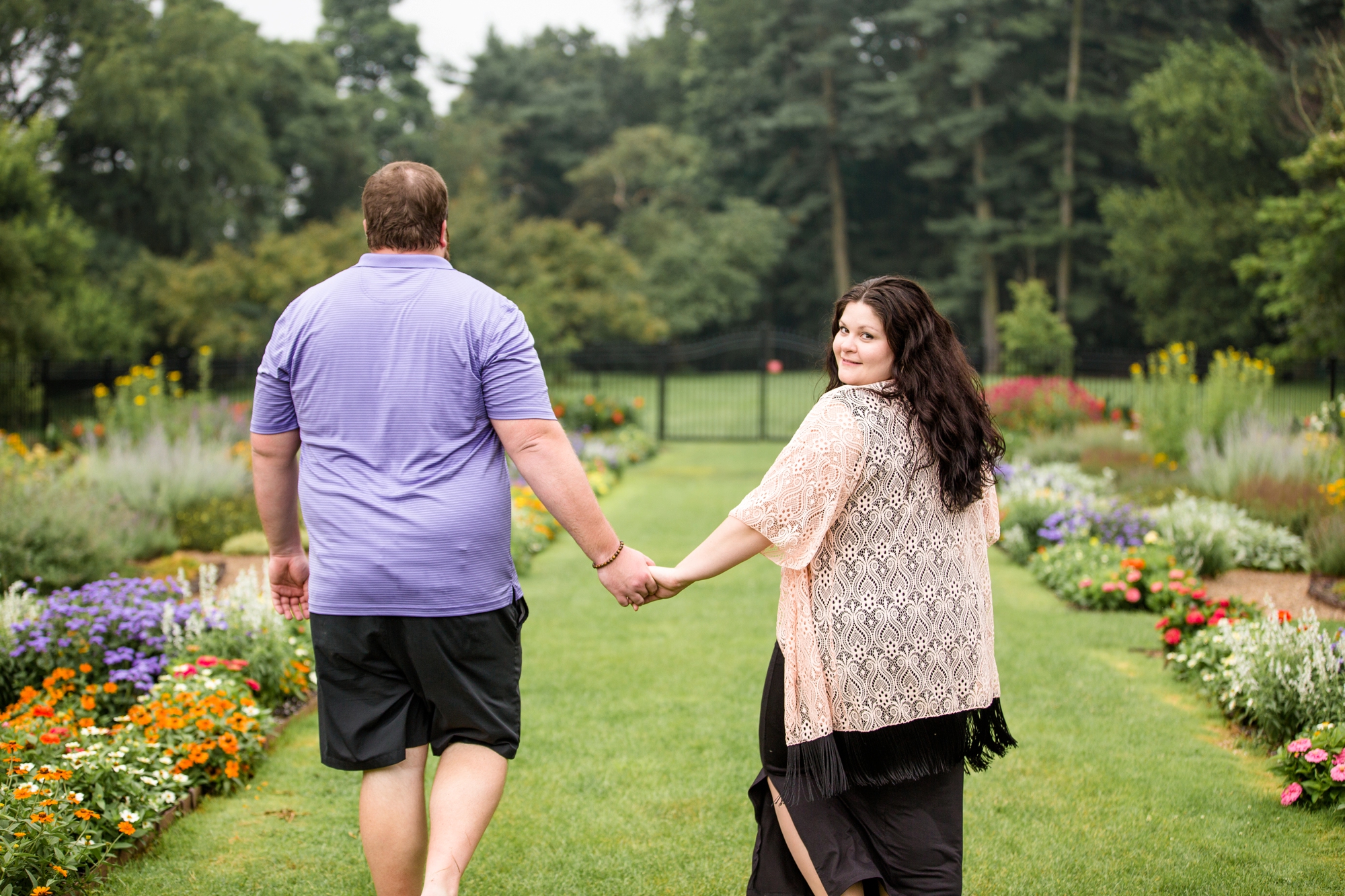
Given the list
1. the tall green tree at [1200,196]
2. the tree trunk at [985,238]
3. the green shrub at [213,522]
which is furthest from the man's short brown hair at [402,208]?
the tree trunk at [985,238]

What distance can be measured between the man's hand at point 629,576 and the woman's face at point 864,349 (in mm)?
673

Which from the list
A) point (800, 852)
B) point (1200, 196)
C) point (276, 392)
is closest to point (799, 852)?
point (800, 852)

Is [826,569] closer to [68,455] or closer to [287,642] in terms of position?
[287,642]

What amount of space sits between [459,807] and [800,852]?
744 millimetres

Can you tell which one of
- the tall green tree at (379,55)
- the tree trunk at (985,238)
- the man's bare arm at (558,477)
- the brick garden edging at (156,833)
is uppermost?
the tall green tree at (379,55)

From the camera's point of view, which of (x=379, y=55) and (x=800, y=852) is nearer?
(x=800, y=852)

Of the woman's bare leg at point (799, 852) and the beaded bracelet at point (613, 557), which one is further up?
the beaded bracelet at point (613, 557)

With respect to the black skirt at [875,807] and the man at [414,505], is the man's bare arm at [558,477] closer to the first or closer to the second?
the man at [414,505]

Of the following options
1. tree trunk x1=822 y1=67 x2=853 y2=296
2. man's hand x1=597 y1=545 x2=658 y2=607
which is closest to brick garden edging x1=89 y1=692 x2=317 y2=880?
man's hand x1=597 y1=545 x2=658 y2=607

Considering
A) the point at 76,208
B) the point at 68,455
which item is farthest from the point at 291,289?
the point at 68,455

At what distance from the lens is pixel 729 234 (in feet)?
117

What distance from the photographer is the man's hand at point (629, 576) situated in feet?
8.75

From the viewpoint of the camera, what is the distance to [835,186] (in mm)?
38031

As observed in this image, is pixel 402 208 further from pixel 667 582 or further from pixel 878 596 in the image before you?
pixel 878 596
